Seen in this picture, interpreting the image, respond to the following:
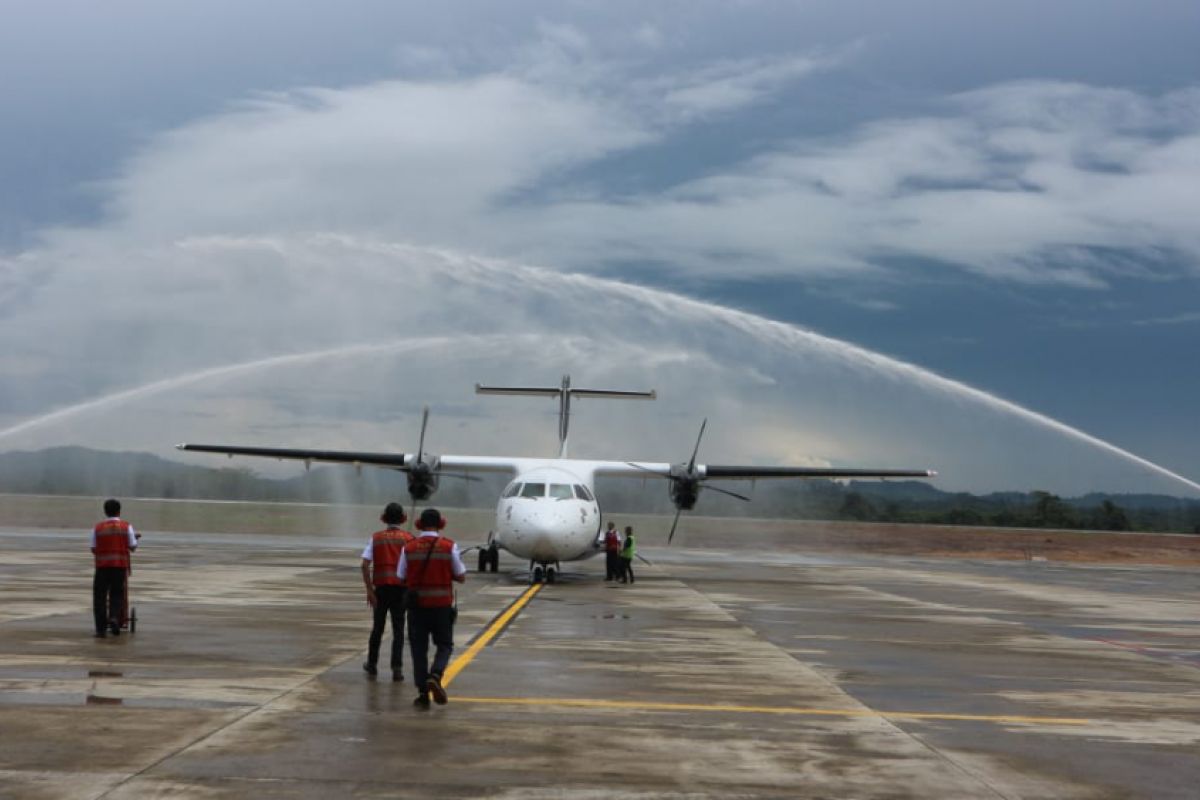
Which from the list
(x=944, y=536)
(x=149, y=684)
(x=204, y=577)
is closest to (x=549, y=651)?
(x=149, y=684)

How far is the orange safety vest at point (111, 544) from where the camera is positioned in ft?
48.5

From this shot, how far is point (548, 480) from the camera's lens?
28.3 meters

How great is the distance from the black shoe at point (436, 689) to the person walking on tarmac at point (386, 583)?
5.93 ft

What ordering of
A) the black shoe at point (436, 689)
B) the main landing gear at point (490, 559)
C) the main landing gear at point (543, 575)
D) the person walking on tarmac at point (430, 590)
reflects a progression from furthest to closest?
the main landing gear at point (490, 559)
the main landing gear at point (543, 575)
the person walking on tarmac at point (430, 590)
the black shoe at point (436, 689)

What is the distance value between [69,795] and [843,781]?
4.29 m

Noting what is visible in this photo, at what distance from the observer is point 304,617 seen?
17.7 m

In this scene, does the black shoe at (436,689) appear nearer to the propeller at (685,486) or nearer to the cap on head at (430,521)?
the cap on head at (430,521)

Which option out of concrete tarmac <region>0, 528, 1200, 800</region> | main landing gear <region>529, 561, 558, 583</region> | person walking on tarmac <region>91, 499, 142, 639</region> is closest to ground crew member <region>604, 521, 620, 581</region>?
main landing gear <region>529, 561, 558, 583</region>

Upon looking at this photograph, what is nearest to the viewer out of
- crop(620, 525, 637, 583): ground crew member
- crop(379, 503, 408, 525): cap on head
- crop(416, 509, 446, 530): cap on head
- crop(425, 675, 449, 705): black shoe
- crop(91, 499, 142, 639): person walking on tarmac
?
crop(425, 675, 449, 705): black shoe

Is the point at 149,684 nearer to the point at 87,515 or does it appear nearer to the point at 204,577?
the point at 204,577

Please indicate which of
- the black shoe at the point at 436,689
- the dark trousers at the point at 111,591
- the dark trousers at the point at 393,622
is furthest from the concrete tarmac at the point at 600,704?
the dark trousers at the point at 393,622

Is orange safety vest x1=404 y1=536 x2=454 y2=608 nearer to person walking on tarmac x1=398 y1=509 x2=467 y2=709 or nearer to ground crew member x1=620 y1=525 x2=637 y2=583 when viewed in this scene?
person walking on tarmac x1=398 y1=509 x2=467 y2=709

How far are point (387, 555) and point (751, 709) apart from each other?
12.3 feet

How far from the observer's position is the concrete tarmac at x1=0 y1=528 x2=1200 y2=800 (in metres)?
7.64
